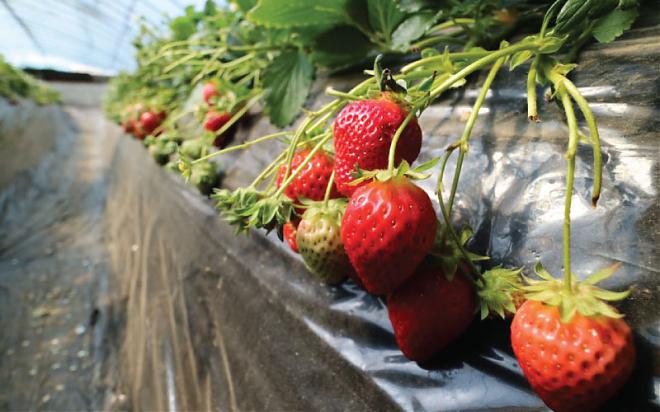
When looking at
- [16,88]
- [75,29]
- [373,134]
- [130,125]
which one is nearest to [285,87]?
[373,134]

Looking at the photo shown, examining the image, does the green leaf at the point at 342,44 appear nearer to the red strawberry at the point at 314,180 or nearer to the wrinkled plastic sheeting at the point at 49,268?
the red strawberry at the point at 314,180

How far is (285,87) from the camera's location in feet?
3.25

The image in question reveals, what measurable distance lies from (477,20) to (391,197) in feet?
1.48

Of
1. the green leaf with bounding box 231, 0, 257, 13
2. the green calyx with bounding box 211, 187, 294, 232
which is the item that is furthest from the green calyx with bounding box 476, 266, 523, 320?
the green leaf with bounding box 231, 0, 257, 13

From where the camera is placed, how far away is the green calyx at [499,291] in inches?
15.4

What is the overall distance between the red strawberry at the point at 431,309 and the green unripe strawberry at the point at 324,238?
81 mm

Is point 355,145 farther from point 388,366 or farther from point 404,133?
point 388,366

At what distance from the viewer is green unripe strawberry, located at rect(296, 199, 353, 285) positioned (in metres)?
0.49

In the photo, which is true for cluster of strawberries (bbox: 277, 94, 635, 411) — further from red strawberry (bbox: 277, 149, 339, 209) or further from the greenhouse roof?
the greenhouse roof

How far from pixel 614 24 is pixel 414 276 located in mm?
385

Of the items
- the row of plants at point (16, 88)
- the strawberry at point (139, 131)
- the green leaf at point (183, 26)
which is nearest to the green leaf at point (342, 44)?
the green leaf at point (183, 26)

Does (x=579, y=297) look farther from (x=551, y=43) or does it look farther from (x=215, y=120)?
(x=215, y=120)

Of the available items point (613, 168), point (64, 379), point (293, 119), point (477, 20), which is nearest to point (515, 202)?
point (613, 168)

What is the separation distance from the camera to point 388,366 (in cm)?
52
